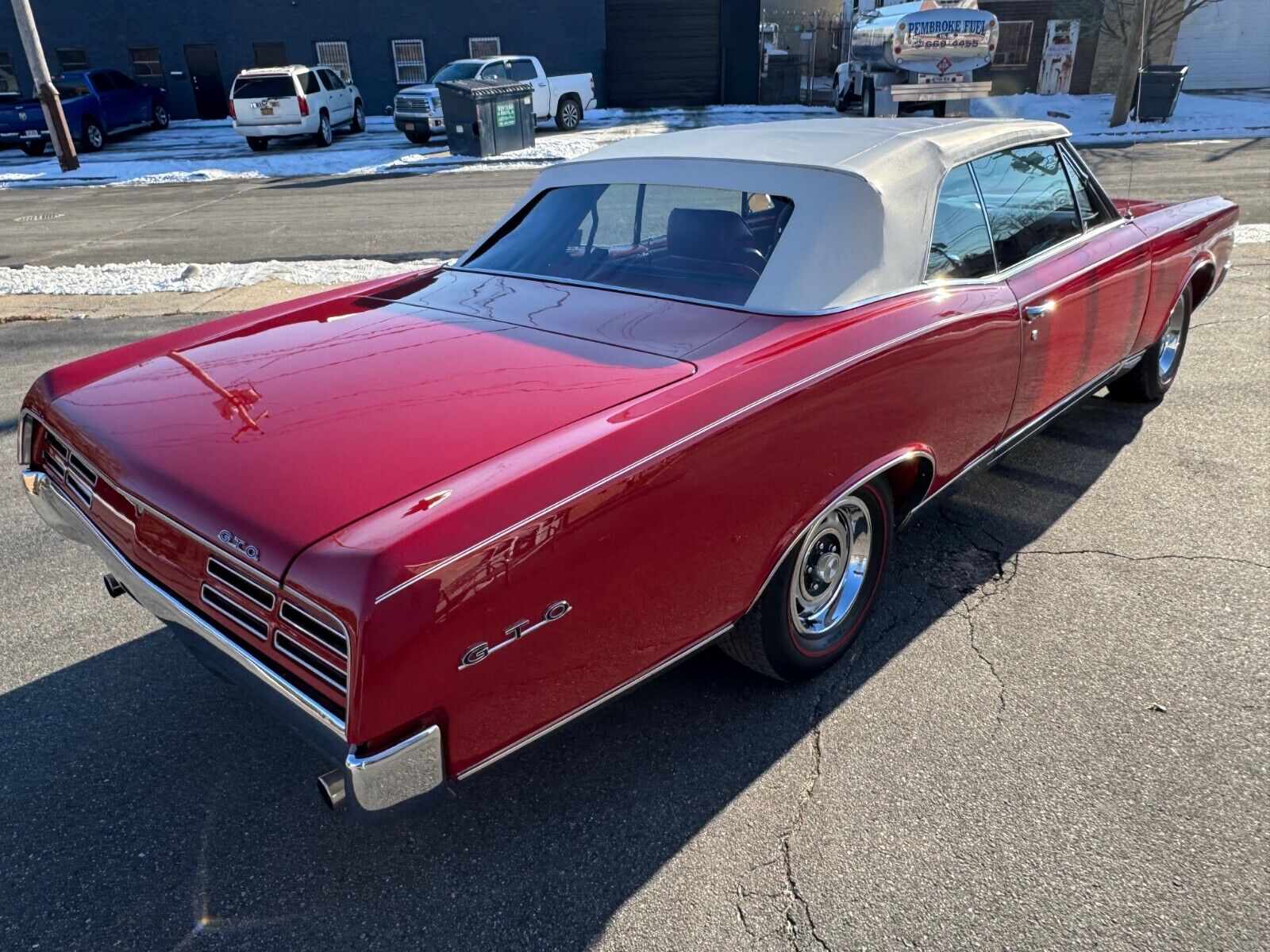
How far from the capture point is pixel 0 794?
2582 millimetres

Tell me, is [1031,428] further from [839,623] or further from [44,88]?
[44,88]

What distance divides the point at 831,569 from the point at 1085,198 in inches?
92.4

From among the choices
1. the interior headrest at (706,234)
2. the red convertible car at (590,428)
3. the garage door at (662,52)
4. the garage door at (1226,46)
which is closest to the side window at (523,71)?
the garage door at (662,52)

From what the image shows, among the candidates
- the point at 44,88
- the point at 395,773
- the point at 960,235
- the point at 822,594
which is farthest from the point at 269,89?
the point at 395,773

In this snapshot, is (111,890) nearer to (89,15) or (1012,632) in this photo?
(1012,632)

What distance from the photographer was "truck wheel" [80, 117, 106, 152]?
21.3 m

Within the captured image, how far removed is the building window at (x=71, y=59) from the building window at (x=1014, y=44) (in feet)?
84.2

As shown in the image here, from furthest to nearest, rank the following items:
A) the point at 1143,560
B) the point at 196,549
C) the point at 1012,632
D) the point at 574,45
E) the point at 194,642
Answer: the point at 574,45, the point at 1143,560, the point at 1012,632, the point at 194,642, the point at 196,549

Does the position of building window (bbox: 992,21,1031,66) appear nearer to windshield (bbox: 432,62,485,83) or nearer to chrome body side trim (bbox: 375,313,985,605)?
windshield (bbox: 432,62,485,83)

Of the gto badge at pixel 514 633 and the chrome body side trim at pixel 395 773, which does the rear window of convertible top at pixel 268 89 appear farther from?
the chrome body side trim at pixel 395 773

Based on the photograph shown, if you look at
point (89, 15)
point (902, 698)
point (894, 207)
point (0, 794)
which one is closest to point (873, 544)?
point (902, 698)

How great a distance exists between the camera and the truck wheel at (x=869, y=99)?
64.7 feet

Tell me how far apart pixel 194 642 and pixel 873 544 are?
2047 mm

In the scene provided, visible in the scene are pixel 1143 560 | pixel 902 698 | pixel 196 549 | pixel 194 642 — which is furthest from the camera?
pixel 1143 560
